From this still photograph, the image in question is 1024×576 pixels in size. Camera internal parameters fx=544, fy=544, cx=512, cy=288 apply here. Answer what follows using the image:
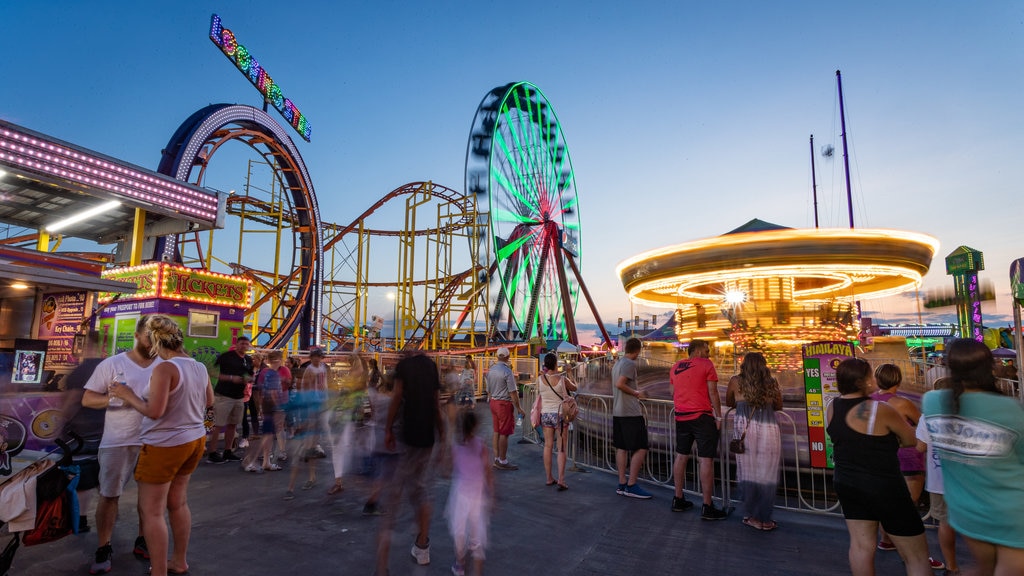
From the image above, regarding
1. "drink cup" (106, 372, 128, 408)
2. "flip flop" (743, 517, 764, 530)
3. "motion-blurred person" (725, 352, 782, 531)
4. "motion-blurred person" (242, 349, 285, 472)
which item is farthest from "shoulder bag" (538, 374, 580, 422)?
"drink cup" (106, 372, 128, 408)

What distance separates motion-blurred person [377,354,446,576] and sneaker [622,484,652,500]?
8.13ft

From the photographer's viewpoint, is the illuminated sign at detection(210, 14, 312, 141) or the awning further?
the illuminated sign at detection(210, 14, 312, 141)

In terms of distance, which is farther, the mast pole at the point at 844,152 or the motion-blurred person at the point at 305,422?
the mast pole at the point at 844,152

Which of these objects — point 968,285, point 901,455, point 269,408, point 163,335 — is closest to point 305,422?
point 269,408

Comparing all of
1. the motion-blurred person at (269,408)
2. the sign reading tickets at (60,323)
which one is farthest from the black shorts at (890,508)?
the sign reading tickets at (60,323)

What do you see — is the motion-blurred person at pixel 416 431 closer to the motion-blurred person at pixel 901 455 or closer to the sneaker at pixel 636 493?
the sneaker at pixel 636 493

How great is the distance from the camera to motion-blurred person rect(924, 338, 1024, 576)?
6.52ft

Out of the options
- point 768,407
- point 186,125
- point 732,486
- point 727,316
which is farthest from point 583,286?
point 768,407

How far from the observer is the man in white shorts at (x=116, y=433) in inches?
122

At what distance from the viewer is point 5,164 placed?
7.84 meters

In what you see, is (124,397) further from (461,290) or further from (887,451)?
(461,290)

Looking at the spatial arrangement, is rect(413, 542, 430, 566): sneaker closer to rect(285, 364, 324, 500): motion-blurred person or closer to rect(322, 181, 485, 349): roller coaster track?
rect(285, 364, 324, 500): motion-blurred person

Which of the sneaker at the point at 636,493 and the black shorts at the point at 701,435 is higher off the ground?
the black shorts at the point at 701,435

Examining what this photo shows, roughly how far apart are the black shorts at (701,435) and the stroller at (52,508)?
170 inches
